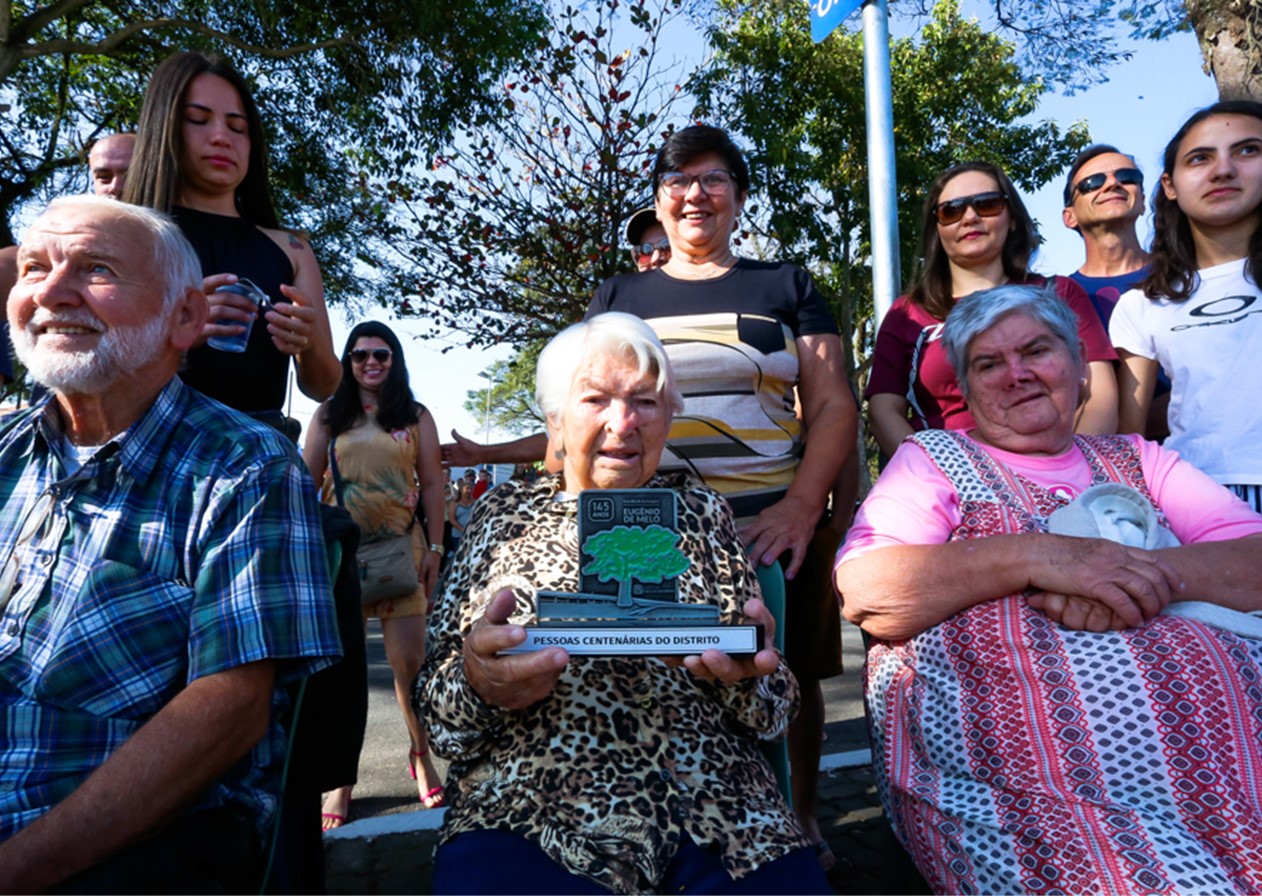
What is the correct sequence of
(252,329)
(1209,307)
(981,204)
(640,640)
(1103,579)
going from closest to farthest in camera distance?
(640,640)
(1103,579)
(252,329)
(1209,307)
(981,204)

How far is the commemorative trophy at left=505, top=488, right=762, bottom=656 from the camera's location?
1.62m

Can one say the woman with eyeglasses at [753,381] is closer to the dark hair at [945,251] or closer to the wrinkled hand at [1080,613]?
the dark hair at [945,251]

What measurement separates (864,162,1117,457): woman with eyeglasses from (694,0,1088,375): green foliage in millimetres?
6920

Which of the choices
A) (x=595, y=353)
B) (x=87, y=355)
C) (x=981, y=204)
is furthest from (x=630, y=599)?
(x=981, y=204)

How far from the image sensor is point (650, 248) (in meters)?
4.72

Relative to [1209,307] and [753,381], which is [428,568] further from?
[1209,307]

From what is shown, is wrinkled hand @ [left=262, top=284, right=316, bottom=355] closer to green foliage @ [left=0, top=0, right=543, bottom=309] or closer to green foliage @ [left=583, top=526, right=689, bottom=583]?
green foliage @ [left=583, top=526, right=689, bottom=583]

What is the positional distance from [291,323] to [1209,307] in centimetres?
290

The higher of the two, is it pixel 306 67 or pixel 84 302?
pixel 306 67

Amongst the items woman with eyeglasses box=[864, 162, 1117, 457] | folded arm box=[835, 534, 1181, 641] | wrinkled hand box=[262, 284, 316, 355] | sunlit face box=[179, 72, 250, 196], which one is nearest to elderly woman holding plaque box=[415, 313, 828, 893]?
folded arm box=[835, 534, 1181, 641]

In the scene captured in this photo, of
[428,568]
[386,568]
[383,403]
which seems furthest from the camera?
[428,568]

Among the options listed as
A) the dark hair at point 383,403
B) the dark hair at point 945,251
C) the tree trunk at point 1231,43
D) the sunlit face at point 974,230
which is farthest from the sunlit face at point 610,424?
the tree trunk at point 1231,43

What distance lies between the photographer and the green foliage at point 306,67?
27.7 feet

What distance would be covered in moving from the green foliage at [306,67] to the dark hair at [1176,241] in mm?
6723
